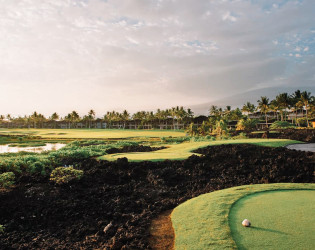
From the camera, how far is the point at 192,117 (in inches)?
3784

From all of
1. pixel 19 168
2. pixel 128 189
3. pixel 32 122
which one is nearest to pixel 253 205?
pixel 128 189

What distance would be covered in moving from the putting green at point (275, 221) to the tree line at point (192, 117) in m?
35.3

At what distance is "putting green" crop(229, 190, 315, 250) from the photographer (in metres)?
4.71

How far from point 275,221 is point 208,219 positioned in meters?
1.55

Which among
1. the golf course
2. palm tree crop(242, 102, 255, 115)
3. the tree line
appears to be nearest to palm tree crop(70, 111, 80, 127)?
the tree line

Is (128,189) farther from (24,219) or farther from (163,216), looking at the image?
(24,219)

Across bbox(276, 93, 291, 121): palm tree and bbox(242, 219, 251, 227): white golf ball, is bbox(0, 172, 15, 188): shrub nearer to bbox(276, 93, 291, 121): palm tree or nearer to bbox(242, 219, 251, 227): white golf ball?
bbox(242, 219, 251, 227): white golf ball

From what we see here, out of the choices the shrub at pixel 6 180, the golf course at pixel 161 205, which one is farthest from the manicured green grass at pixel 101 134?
the shrub at pixel 6 180

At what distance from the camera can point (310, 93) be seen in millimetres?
67125

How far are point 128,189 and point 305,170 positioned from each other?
8504 millimetres

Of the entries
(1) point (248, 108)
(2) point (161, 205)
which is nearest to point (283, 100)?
(1) point (248, 108)

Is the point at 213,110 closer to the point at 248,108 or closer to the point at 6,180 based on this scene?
the point at 248,108

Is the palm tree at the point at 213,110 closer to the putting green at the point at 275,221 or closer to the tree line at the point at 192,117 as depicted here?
the tree line at the point at 192,117

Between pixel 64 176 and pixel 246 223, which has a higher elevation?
pixel 64 176
